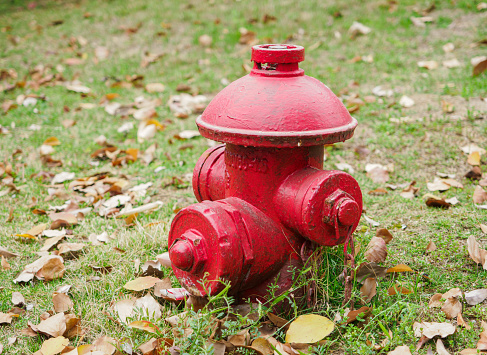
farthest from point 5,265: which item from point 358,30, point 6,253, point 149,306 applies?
point 358,30

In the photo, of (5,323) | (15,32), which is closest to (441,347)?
(5,323)

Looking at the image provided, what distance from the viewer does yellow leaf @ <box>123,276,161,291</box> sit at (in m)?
2.08

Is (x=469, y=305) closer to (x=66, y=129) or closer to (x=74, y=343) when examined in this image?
(x=74, y=343)

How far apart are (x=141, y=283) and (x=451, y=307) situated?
4.11 feet

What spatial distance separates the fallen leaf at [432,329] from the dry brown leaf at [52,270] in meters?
1.56

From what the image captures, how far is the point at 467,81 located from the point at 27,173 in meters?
3.46

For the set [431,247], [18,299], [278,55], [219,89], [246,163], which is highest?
[278,55]

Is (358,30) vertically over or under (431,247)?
over

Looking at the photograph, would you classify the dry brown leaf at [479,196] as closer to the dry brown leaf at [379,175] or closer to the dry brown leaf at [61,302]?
the dry brown leaf at [379,175]

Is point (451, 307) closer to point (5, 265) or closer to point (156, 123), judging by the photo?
point (5, 265)

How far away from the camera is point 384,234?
233cm

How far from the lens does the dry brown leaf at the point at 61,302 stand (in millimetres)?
2021

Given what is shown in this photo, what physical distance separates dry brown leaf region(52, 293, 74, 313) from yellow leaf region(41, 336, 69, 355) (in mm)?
201

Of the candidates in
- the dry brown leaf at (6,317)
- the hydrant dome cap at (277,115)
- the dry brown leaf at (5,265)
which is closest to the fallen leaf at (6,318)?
the dry brown leaf at (6,317)
